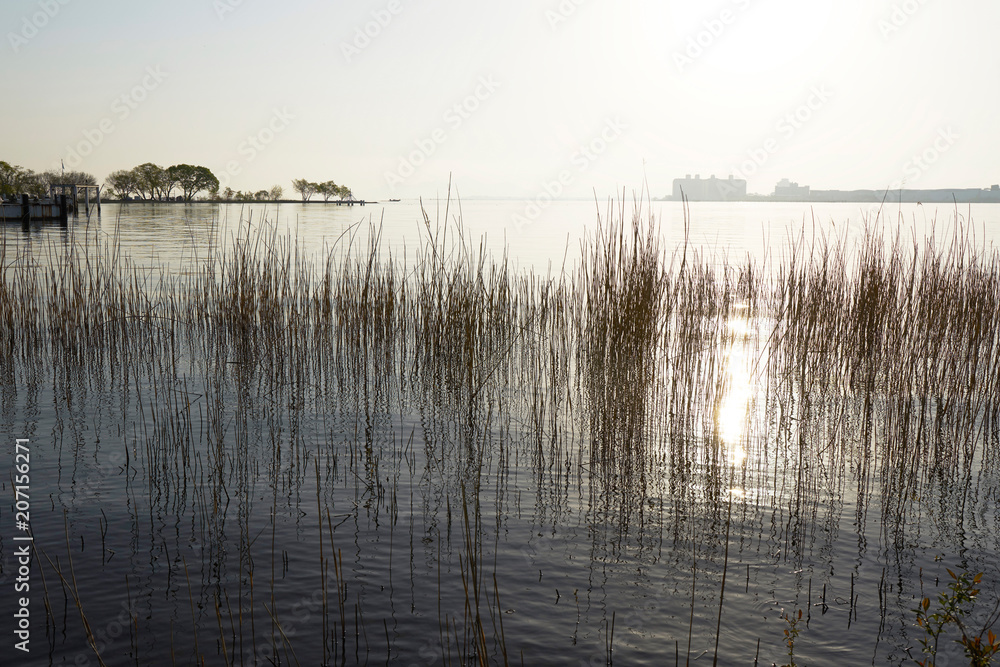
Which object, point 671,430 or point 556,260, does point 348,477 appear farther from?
point 556,260

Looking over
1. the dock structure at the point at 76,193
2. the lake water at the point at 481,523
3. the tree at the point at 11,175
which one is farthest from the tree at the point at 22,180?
the lake water at the point at 481,523

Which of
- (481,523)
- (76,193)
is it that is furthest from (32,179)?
(481,523)

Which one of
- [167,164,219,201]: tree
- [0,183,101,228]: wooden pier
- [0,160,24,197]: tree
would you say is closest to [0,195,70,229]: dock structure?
[0,183,101,228]: wooden pier

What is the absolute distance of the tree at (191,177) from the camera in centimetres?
9706

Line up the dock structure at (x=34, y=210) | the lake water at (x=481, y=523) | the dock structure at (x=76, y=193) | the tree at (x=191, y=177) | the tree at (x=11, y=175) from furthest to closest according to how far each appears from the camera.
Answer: the tree at (x=191, y=177), the tree at (x=11, y=175), the dock structure at (x=34, y=210), the dock structure at (x=76, y=193), the lake water at (x=481, y=523)

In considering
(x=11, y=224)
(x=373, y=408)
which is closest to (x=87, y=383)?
(x=373, y=408)

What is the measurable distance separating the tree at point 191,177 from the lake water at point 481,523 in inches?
3950

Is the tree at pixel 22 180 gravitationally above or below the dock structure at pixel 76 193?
above

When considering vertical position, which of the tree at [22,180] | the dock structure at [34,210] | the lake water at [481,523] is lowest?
the lake water at [481,523]

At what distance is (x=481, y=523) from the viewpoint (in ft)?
13.4

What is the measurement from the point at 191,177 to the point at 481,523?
10578 cm

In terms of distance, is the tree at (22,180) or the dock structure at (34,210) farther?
the tree at (22,180)

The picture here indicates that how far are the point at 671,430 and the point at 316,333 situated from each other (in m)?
4.74

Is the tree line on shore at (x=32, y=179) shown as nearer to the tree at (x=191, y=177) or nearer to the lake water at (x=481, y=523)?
the tree at (x=191, y=177)
